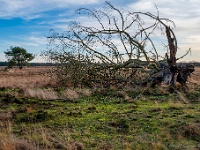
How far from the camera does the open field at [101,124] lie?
310 inches

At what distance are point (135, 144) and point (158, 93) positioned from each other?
1062 centimetres

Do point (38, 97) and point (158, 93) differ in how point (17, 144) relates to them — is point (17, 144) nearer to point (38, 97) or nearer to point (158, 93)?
point (38, 97)

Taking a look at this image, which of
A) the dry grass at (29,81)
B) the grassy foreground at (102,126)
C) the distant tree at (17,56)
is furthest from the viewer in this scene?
the distant tree at (17,56)

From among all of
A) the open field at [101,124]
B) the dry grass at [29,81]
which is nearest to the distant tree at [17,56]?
the dry grass at [29,81]

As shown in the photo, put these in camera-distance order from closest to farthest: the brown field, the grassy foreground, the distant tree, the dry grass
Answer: the grassy foreground, the brown field, the dry grass, the distant tree

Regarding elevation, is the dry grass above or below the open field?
above

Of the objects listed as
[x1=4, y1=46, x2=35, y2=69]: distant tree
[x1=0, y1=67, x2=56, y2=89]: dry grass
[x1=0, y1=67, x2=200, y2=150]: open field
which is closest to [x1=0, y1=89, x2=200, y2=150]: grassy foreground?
[x1=0, y1=67, x2=200, y2=150]: open field

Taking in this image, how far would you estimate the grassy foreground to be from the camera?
7867 millimetres

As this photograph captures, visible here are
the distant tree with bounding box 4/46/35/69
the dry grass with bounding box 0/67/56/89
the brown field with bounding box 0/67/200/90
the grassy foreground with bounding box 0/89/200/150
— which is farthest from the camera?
the distant tree with bounding box 4/46/35/69

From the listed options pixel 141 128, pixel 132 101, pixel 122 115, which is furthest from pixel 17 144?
pixel 132 101

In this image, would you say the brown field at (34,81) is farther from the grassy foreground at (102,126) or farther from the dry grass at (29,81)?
the grassy foreground at (102,126)

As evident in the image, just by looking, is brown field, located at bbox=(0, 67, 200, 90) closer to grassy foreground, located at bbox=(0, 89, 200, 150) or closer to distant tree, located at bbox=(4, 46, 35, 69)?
grassy foreground, located at bbox=(0, 89, 200, 150)

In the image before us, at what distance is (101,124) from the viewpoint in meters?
10.4

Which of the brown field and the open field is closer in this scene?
the open field
